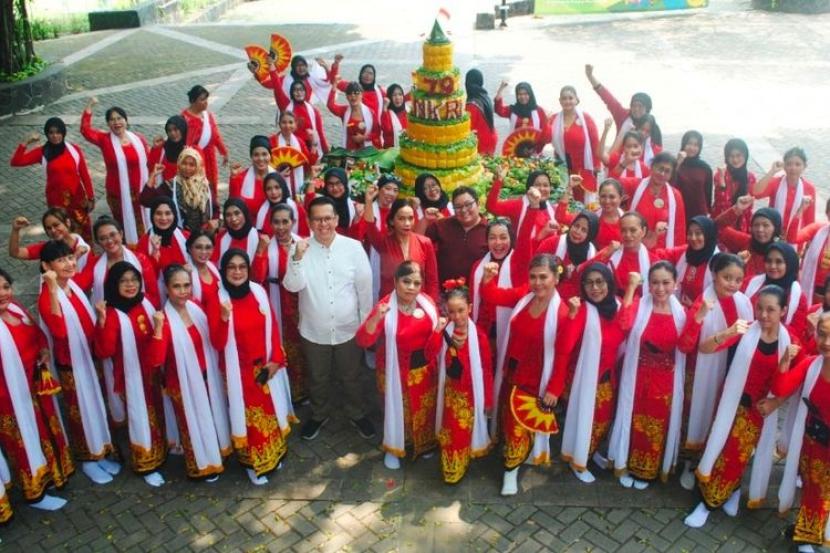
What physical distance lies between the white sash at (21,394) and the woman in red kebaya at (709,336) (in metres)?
4.25

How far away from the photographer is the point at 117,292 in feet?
17.1

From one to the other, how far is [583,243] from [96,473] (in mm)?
3971

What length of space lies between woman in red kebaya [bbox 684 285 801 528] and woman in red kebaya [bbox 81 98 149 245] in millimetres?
6283

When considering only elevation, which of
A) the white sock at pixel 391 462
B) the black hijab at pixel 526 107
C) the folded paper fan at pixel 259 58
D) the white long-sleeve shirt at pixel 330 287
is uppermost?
the folded paper fan at pixel 259 58

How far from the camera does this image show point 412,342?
211 inches

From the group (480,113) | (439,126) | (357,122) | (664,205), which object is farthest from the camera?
(357,122)

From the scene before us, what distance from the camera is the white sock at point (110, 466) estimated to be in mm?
5715

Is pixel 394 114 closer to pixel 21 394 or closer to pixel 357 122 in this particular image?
pixel 357 122

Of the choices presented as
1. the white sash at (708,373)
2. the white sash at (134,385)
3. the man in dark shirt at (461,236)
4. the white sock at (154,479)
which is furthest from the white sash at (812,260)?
the white sock at (154,479)

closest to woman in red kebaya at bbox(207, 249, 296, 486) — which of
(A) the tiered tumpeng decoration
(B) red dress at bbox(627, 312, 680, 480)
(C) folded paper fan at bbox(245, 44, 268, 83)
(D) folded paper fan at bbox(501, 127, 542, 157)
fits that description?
(B) red dress at bbox(627, 312, 680, 480)

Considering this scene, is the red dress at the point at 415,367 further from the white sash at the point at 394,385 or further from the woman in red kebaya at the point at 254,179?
the woman in red kebaya at the point at 254,179

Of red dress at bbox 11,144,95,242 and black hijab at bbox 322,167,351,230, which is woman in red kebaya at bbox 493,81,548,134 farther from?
red dress at bbox 11,144,95,242

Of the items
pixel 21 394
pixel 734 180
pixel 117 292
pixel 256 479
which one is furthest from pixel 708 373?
pixel 21 394

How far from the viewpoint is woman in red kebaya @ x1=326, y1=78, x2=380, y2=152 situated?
999 centimetres
